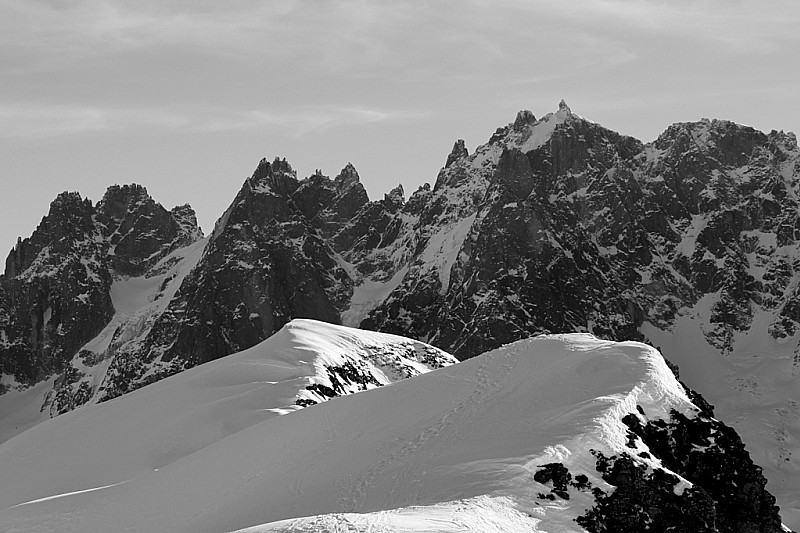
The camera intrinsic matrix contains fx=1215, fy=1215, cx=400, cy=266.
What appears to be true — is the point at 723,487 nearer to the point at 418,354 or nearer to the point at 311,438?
the point at 311,438

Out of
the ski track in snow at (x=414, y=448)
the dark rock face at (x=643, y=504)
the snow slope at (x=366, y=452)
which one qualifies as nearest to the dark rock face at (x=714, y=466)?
the snow slope at (x=366, y=452)

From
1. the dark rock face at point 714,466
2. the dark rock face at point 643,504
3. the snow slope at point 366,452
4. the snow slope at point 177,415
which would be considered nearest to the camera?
the dark rock face at point 643,504

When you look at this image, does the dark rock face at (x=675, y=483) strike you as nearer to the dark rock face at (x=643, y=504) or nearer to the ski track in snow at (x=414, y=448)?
the dark rock face at (x=643, y=504)

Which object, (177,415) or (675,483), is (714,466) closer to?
(675,483)

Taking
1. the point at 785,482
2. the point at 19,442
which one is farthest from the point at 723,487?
the point at 785,482

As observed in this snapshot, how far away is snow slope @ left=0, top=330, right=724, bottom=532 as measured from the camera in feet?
167

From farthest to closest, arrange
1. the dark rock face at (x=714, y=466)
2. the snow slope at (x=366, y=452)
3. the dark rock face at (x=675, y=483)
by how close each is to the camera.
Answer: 1. the dark rock face at (x=714, y=466)
2. the snow slope at (x=366, y=452)
3. the dark rock face at (x=675, y=483)

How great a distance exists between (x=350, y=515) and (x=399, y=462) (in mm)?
10676

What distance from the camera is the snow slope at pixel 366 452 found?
167ft

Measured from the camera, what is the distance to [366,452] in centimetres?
6116

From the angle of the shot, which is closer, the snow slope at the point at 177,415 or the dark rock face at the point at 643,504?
the dark rock face at the point at 643,504

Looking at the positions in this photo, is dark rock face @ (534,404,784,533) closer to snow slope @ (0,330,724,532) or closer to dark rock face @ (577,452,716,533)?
dark rock face @ (577,452,716,533)

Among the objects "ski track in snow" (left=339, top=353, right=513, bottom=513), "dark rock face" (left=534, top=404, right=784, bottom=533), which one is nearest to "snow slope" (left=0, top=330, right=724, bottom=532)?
"ski track in snow" (left=339, top=353, right=513, bottom=513)

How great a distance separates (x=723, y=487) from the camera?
56.9 meters
